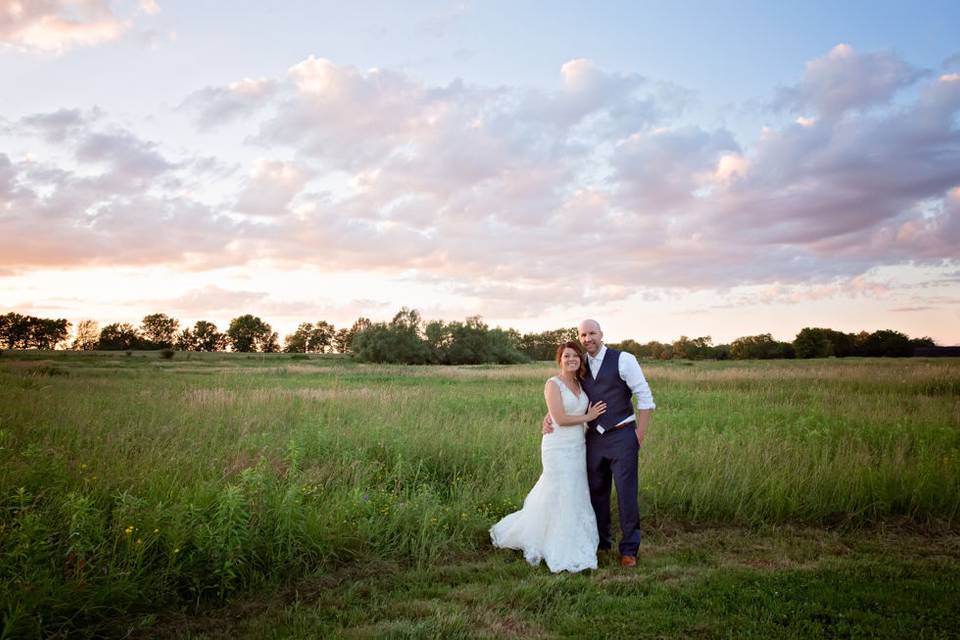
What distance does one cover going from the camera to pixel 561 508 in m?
6.25

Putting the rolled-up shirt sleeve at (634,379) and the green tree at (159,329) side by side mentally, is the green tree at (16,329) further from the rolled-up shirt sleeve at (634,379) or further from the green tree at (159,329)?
the rolled-up shirt sleeve at (634,379)

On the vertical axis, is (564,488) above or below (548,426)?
below

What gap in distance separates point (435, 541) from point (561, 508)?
1432 mm

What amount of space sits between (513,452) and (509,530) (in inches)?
143

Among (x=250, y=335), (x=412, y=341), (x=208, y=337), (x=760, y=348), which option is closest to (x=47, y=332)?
(x=208, y=337)

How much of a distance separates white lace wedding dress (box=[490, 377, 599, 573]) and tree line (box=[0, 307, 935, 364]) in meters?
51.4

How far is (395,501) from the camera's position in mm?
7227

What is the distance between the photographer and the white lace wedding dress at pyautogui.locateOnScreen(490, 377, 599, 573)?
6102 mm

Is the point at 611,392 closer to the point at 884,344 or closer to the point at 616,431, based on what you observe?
the point at 616,431

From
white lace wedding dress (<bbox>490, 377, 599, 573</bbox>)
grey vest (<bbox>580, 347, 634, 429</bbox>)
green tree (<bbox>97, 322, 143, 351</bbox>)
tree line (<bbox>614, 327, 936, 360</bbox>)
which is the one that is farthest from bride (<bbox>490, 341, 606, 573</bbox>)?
green tree (<bbox>97, 322, 143, 351</bbox>)

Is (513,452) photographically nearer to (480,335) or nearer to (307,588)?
(307,588)

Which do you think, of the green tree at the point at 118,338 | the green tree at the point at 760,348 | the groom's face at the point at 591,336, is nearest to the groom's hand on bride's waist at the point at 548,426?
the groom's face at the point at 591,336

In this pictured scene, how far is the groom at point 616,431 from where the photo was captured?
6152 millimetres

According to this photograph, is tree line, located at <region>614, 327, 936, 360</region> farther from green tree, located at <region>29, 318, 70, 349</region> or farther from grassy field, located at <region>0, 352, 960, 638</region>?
green tree, located at <region>29, 318, 70, 349</region>
